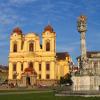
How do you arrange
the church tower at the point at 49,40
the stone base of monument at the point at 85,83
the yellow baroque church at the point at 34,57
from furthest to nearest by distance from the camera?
1. the church tower at the point at 49,40
2. the yellow baroque church at the point at 34,57
3. the stone base of monument at the point at 85,83

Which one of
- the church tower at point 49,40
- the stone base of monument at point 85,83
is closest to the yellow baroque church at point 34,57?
the church tower at point 49,40

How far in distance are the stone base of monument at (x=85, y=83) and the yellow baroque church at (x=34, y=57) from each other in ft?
236

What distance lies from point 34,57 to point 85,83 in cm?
7831

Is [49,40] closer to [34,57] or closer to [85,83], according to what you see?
[34,57]

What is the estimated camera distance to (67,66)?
127m

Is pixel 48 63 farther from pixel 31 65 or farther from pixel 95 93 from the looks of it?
pixel 95 93

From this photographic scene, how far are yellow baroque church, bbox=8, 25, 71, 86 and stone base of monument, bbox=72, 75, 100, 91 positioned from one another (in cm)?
7201

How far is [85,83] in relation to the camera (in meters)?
40.3

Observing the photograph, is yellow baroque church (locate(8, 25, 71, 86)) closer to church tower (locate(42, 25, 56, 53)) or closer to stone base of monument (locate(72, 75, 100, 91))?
church tower (locate(42, 25, 56, 53))

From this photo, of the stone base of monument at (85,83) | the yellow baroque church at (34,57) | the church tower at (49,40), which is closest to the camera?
the stone base of monument at (85,83)

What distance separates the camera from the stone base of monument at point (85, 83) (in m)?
40.2

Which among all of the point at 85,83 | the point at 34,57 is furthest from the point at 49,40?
the point at 85,83

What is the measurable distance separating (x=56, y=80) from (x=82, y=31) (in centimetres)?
7274

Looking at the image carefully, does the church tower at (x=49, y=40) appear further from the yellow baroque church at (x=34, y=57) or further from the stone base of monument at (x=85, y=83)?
the stone base of monument at (x=85, y=83)
